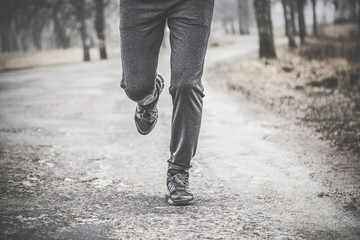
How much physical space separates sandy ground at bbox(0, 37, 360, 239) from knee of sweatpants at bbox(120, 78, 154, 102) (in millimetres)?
646

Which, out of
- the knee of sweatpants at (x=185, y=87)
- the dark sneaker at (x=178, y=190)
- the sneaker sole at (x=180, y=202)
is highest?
the knee of sweatpants at (x=185, y=87)

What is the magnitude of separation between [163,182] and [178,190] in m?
0.44

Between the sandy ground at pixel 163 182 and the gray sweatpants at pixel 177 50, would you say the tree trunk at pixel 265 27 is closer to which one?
the sandy ground at pixel 163 182

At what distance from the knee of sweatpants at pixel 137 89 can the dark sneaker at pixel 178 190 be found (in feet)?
1.81

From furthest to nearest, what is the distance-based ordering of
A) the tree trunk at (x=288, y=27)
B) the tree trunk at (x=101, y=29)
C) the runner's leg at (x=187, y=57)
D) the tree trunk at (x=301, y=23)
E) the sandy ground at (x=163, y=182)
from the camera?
1. the tree trunk at (x=101, y=29)
2. the tree trunk at (x=301, y=23)
3. the tree trunk at (x=288, y=27)
4. the runner's leg at (x=187, y=57)
5. the sandy ground at (x=163, y=182)

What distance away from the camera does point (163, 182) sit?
8.39 ft

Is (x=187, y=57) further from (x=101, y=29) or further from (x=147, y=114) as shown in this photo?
(x=101, y=29)

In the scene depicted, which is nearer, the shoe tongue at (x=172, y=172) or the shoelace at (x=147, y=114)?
the shoe tongue at (x=172, y=172)

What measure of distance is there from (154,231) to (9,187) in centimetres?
122

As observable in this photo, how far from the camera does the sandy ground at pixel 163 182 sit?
1.82m

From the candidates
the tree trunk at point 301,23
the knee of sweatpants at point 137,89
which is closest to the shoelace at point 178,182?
the knee of sweatpants at point 137,89

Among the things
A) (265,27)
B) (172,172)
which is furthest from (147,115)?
(265,27)

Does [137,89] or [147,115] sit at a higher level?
[137,89]

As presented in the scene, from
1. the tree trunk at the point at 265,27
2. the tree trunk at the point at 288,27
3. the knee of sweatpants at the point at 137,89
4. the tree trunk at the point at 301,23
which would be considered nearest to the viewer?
the knee of sweatpants at the point at 137,89
